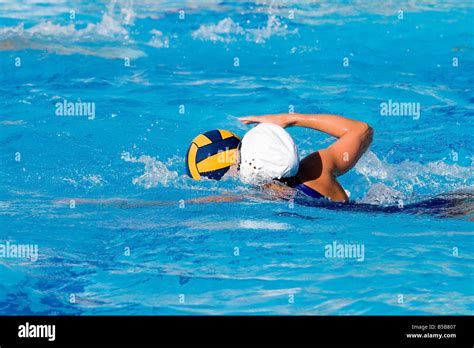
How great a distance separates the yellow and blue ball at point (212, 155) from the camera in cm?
580

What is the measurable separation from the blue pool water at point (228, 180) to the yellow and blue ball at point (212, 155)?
37 centimetres

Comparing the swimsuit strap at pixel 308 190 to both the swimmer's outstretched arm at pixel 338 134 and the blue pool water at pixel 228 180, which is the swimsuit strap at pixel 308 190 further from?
the swimmer's outstretched arm at pixel 338 134

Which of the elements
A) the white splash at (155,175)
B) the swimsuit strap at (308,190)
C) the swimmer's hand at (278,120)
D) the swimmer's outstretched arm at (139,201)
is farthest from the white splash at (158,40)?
the swimsuit strap at (308,190)

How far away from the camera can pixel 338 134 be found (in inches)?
242

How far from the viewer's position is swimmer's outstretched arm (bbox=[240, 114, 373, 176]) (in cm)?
600

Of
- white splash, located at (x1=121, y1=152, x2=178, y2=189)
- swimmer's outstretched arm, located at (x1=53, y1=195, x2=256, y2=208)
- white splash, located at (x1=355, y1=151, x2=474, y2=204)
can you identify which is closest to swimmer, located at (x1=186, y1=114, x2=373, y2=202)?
swimmer's outstretched arm, located at (x1=53, y1=195, x2=256, y2=208)

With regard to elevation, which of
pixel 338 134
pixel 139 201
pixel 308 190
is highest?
pixel 338 134

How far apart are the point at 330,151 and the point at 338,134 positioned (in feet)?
0.69

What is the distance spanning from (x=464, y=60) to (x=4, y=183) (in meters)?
6.94

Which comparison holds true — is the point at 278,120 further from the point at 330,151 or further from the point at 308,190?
the point at 308,190

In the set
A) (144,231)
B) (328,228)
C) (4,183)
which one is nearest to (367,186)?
(328,228)

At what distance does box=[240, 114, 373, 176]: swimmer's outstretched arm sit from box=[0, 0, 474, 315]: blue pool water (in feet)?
1.16

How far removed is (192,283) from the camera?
16.8ft

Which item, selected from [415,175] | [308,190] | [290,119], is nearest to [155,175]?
[290,119]
